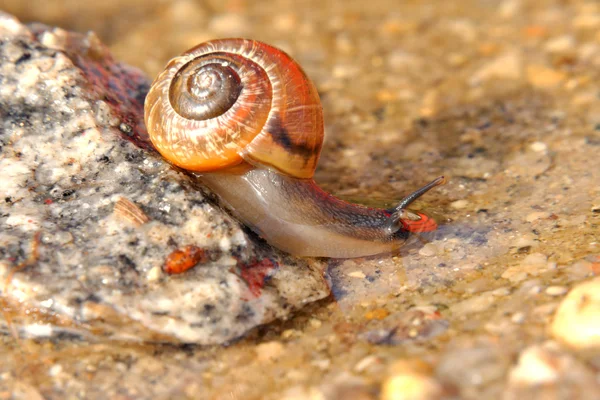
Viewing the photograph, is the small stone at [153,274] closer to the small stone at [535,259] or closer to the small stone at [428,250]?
the small stone at [428,250]

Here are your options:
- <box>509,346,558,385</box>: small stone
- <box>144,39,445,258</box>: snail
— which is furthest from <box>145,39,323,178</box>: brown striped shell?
<box>509,346,558,385</box>: small stone

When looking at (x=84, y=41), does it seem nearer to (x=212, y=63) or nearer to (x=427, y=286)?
(x=212, y=63)

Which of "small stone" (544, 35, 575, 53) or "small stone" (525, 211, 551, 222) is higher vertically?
"small stone" (544, 35, 575, 53)

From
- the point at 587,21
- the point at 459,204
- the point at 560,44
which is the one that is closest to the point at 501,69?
the point at 560,44

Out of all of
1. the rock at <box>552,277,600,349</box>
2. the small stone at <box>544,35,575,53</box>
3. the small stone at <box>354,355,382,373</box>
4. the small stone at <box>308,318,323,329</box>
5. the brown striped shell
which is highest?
the small stone at <box>544,35,575,53</box>

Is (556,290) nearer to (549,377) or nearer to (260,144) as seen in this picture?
(549,377)

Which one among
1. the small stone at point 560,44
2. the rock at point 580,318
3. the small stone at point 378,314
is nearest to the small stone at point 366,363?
the small stone at point 378,314

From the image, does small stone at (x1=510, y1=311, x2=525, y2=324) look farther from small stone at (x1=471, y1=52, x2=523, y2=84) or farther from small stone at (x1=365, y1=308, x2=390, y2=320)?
small stone at (x1=471, y1=52, x2=523, y2=84)
